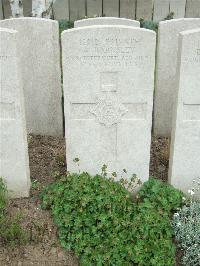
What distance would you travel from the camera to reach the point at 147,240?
381cm

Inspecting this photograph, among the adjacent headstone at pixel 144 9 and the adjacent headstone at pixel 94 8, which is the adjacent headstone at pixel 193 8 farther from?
the adjacent headstone at pixel 94 8

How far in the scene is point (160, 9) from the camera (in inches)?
409

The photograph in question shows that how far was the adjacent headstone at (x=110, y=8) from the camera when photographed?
10.3m

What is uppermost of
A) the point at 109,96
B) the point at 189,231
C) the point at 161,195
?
the point at 109,96

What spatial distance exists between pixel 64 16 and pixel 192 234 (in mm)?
7706

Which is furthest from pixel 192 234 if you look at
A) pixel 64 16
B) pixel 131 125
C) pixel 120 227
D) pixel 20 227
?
pixel 64 16

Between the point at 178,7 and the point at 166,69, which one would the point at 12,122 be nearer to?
the point at 166,69

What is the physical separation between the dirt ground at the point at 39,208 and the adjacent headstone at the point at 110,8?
5.53 meters

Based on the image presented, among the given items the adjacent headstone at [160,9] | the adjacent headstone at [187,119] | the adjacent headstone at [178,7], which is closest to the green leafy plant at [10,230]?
the adjacent headstone at [187,119]

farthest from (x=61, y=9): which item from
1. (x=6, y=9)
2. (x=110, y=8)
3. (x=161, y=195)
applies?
(x=161, y=195)

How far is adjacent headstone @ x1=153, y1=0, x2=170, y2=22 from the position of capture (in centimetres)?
1034

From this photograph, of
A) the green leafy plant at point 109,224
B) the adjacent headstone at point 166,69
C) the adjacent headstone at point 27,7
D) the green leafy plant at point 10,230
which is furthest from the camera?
the adjacent headstone at point 27,7

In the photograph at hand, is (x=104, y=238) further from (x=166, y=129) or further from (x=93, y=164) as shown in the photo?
(x=166, y=129)

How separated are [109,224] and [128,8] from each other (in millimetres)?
7523
